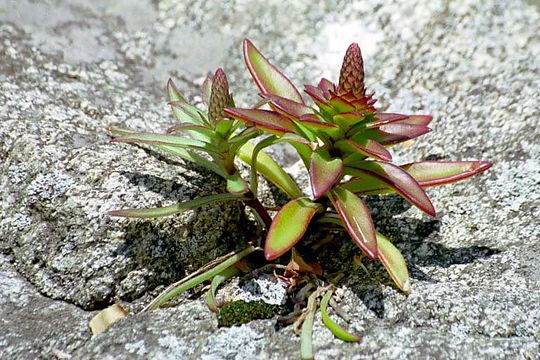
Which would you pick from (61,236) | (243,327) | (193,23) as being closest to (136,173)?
(61,236)

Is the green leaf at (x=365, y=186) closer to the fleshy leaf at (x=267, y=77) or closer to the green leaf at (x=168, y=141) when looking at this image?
the fleshy leaf at (x=267, y=77)

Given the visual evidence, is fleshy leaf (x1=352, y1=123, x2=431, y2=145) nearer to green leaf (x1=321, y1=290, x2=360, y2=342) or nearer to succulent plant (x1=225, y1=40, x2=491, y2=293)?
succulent plant (x1=225, y1=40, x2=491, y2=293)

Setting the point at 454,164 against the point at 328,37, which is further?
the point at 328,37

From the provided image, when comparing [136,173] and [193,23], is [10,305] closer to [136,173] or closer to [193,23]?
[136,173]

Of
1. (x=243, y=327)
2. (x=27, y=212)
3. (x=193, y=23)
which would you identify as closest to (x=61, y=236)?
(x=27, y=212)

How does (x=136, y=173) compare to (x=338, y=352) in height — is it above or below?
above

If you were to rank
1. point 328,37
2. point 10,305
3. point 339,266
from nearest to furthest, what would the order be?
point 10,305
point 339,266
point 328,37

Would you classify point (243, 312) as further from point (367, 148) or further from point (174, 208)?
point (367, 148)

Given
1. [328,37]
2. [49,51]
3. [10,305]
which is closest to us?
[10,305]

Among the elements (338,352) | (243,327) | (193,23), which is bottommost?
(338,352)
